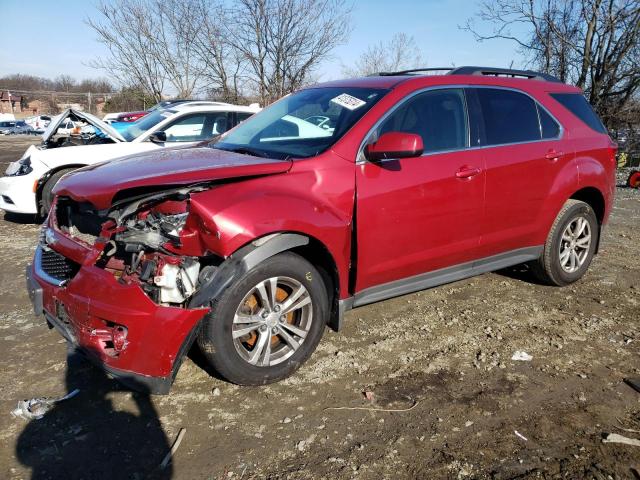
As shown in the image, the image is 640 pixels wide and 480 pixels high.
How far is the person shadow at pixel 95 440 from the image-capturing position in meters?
2.36

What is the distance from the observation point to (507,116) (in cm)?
406

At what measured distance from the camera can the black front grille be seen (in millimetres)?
3057

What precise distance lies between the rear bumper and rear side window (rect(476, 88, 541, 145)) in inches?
105

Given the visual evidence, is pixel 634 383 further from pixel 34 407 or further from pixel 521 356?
pixel 34 407

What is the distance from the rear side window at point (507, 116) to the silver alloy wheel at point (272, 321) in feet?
6.49

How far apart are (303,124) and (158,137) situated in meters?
3.97

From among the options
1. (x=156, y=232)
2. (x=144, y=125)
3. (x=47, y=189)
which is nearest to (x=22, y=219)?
(x=47, y=189)

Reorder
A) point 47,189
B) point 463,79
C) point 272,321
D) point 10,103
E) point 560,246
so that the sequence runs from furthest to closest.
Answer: point 10,103, point 47,189, point 560,246, point 463,79, point 272,321

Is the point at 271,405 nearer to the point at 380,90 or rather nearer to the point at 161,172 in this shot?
the point at 161,172

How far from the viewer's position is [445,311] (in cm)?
423

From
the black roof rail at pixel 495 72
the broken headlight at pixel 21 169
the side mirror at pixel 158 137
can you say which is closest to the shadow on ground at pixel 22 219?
the broken headlight at pixel 21 169

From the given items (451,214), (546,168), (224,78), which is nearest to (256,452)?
(451,214)

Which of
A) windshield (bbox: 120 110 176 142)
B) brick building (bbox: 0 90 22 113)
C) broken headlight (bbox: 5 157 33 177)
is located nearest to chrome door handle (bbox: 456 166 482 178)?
windshield (bbox: 120 110 176 142)

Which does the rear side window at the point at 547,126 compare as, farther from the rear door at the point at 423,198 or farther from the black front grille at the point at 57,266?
the black front grille at the point at 57,266
